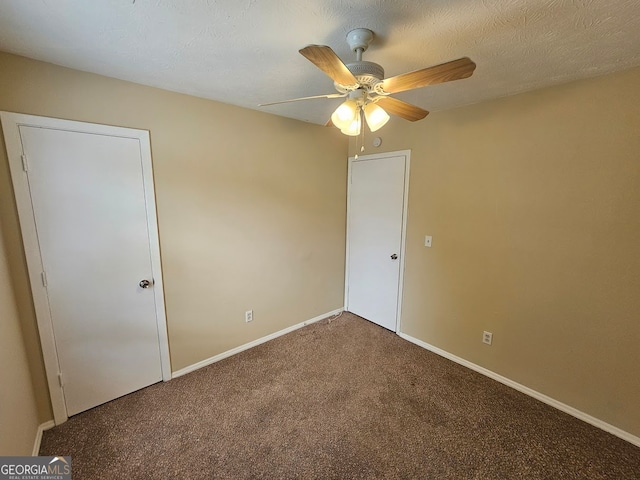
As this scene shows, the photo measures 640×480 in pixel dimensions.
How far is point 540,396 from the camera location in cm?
216

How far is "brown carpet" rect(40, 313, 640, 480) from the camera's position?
1604 millimetres

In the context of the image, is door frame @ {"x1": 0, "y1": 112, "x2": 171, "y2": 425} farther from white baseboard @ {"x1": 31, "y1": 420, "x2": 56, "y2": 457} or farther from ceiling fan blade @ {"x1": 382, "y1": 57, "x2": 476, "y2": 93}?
ceiling fan blade @ {"x1": 382, "y1": 57, "x2": 476, "y2": 93}

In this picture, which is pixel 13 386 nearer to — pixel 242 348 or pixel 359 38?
pixel 242 348

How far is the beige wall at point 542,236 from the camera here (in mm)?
1761

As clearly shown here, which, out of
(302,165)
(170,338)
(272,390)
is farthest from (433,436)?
(302,165)

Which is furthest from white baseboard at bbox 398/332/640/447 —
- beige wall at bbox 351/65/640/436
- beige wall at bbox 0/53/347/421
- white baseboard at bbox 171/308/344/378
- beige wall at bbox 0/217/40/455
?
beige wall at bbox 0/217/40/455

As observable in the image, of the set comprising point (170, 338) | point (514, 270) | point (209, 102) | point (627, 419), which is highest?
point (209, 102)

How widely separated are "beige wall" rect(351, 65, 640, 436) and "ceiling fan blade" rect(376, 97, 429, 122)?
106cm

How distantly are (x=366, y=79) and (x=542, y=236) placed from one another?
180cm

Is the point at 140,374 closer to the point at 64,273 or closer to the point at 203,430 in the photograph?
the point at 203,430

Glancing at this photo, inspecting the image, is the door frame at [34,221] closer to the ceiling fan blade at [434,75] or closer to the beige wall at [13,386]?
the beige wall at [13,386]

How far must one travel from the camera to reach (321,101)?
2275 mm

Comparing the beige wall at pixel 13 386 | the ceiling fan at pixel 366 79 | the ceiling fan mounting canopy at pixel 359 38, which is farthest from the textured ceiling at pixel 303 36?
the beige wall at pixel 13 386

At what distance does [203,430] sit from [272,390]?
0.56m
